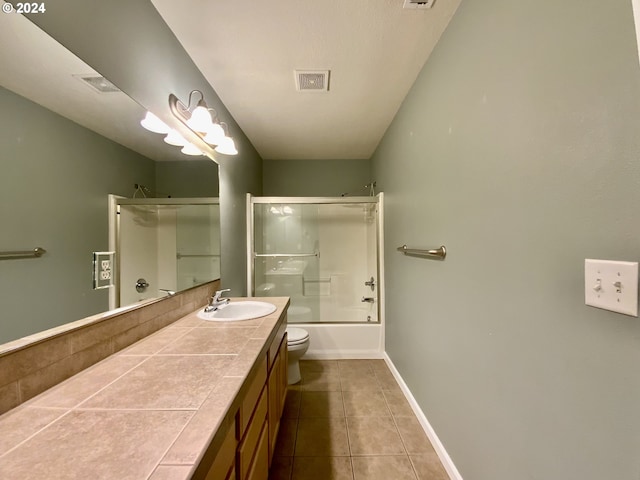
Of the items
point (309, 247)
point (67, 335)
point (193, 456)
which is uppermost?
point (309, 247)

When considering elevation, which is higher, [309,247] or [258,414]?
[309,247]

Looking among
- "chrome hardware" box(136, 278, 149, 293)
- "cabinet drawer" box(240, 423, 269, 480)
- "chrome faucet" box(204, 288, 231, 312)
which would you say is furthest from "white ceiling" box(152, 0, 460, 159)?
"cabinet drawer" box(240, 423, 269, 480)

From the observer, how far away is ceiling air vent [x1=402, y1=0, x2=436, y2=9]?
116 cm

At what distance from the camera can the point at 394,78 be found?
173 cm

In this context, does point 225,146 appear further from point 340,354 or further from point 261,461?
point 340,354

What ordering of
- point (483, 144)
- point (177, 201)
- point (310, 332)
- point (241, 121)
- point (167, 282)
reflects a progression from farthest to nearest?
point (310, 332)
point (241, 121)
point (177, 201)
point (167, 282)
point (483, 144)

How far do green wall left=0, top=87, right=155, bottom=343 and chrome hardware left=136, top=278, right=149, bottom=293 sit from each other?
0.62 ft

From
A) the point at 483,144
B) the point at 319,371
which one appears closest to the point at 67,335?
the point at 483,144

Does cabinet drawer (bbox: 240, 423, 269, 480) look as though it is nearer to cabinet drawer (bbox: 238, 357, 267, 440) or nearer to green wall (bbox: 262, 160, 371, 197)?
cabinet drawer (bbox: 238, 357, 267, 440)

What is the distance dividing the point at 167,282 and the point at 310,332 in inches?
67.3

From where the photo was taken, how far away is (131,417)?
24.3 inches

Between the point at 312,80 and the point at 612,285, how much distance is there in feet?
6.06

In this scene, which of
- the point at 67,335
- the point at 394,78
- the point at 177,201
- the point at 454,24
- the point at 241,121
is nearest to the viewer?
the point at 67,335

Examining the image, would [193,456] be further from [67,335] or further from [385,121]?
[385,121]
